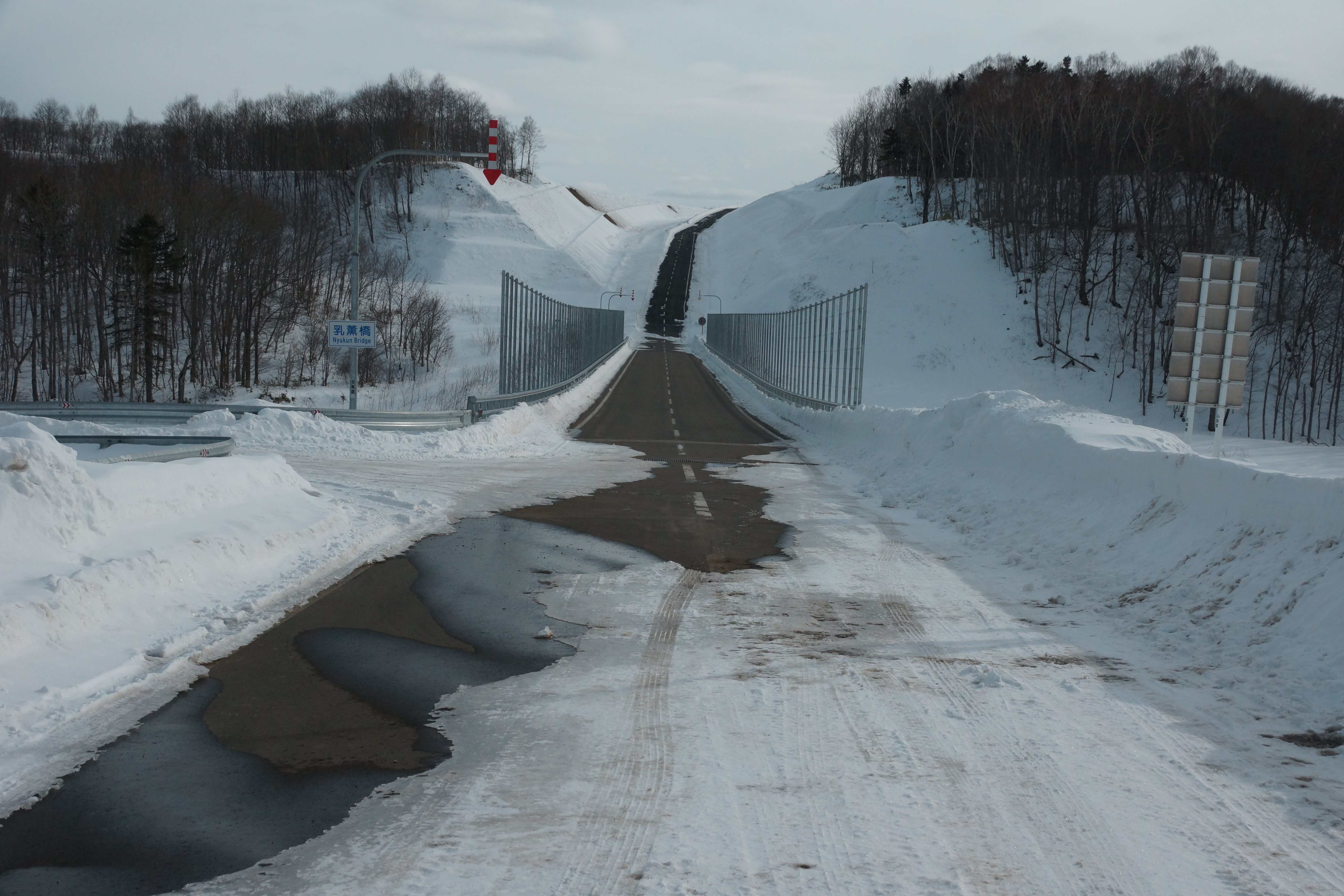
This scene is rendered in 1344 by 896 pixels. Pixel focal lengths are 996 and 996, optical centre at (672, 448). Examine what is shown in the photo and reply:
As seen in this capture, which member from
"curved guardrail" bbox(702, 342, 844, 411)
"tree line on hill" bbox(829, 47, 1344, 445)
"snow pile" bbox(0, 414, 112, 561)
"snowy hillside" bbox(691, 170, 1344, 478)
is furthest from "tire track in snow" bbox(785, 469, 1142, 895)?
"tree line on hill" bbox(829, 47, 1344, 445)

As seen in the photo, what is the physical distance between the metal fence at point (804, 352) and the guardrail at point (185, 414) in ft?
41.0

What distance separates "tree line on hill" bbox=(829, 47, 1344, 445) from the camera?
5981 centimetres

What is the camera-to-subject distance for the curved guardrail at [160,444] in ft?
39.1

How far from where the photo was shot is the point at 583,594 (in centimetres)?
891

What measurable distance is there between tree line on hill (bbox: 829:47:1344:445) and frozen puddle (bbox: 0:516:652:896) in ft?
182

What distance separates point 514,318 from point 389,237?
94.3 metres

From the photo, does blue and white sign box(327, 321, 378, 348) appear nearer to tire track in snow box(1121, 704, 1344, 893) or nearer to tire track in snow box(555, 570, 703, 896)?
tire track in snow box(555, 570, 703, 896)

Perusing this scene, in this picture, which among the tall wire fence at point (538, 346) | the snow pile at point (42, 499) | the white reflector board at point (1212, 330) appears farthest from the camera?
the tall wire fence at point (538, 346)

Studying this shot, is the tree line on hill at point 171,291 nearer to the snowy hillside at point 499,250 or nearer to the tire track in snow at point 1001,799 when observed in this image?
the snowy hillside at point 499,250

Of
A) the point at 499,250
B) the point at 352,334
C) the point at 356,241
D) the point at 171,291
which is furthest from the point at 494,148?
the point at 499,250

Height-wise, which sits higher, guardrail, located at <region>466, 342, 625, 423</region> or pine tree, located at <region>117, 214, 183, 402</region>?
pine tree, located at <region>117, 214, 183, 402</region>

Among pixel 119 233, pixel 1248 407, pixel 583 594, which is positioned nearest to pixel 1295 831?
pixel 583 594

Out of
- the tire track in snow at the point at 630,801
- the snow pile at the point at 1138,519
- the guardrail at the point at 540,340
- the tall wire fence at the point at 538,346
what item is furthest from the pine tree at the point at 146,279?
the tire track in snow at the point at 630,801

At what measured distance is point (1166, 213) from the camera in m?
70.6
